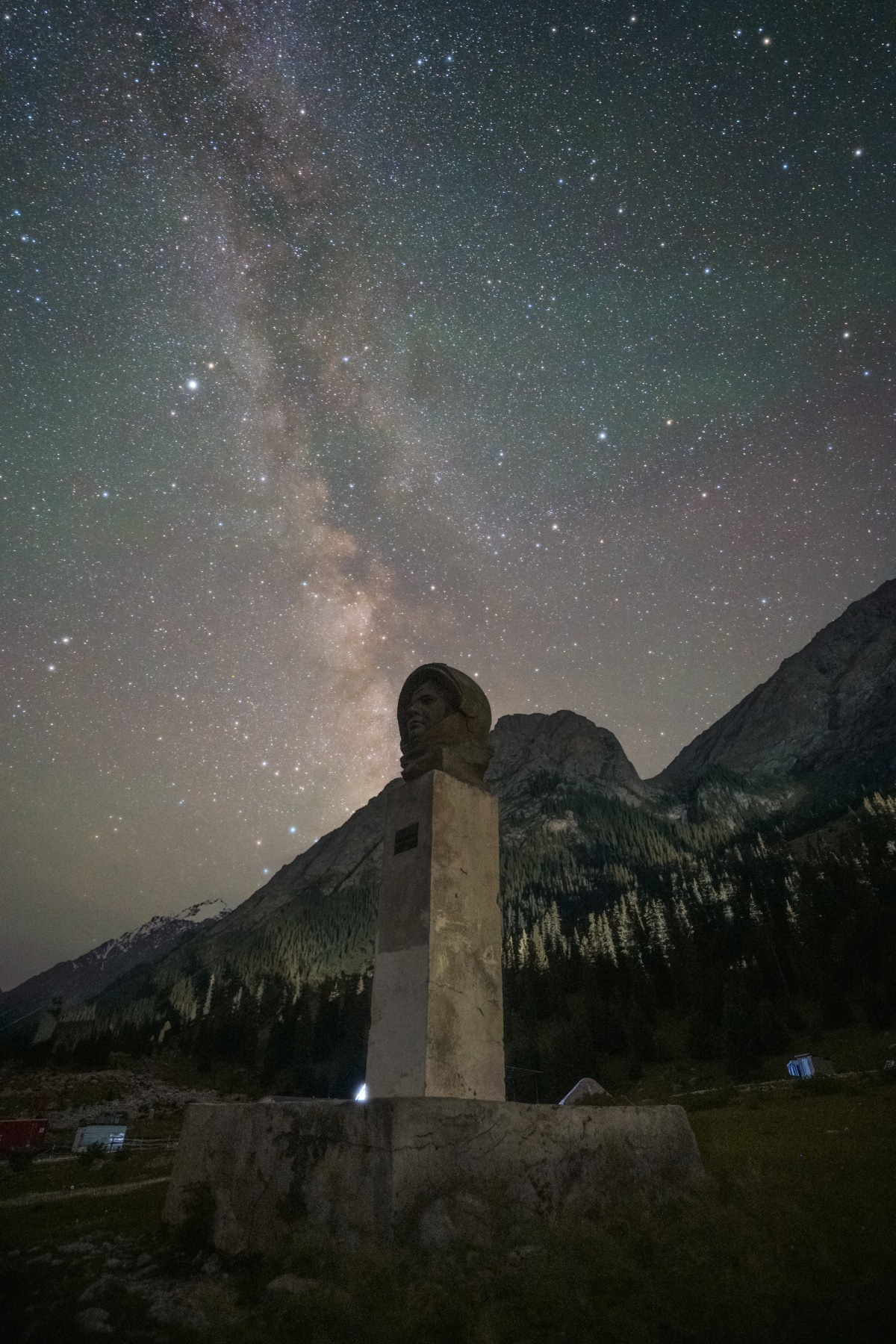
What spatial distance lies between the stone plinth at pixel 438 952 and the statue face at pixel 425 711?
1.09m

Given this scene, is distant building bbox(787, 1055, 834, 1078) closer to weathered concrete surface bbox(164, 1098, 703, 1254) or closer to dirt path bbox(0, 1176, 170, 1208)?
dirt path bbox(0, 1176, 170, 1208)

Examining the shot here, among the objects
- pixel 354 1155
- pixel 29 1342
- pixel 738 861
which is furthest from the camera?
pixel 738 861

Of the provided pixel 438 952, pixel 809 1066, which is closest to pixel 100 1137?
pixel 438 952

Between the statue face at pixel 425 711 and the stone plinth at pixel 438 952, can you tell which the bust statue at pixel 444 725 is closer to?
the statue face at pixel 425 711

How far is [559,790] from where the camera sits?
636 ft

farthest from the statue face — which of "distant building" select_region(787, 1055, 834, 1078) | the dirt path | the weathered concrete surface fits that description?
"distant building" select_region(787, 1055, 834, 1078)

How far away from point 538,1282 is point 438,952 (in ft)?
9.94

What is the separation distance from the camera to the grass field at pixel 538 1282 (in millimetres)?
3939

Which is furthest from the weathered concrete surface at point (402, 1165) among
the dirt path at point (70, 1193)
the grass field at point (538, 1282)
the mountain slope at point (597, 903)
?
the mountain slope at point (597, 903)

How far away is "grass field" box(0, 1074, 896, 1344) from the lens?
3939 millimetres

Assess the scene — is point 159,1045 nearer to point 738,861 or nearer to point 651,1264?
point 738,861

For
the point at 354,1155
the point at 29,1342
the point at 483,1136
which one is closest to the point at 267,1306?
the point at 354,1155

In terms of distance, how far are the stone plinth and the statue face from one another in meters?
1.09

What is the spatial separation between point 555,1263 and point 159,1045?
11233cm
